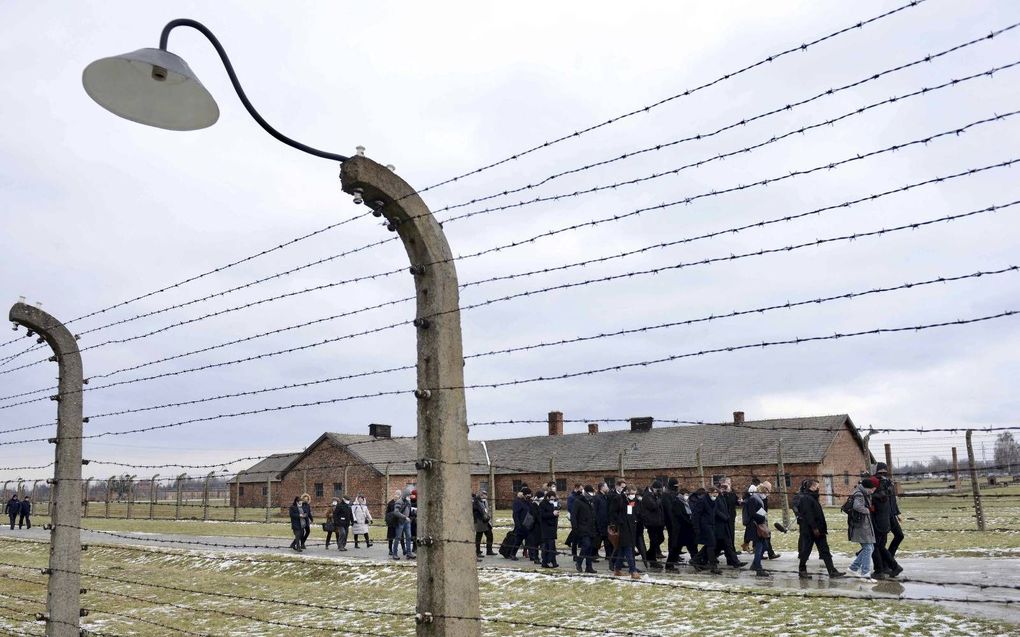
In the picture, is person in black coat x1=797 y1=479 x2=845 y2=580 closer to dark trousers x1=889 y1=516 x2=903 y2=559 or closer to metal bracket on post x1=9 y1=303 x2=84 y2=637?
dark trousers x1=889 y1=516 x2=903 y2=559

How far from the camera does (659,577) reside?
13.7 meters

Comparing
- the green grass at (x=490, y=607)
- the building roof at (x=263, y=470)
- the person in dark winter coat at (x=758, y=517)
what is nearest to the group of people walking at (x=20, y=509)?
the green grass at (x=490, y=607)

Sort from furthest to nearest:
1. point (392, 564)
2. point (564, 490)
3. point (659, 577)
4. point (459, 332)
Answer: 1. point (564, 490)
2. point (392, 564)
3. point (659, 577)
4. point (459, 332)

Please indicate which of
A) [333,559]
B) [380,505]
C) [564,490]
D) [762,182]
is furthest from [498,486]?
[762,182]

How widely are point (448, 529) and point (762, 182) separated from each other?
7.45ft

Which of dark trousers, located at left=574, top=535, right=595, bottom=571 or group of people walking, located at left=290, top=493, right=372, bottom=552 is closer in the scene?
dark trousers, located at left=574, top=535, right=595, bottom=571

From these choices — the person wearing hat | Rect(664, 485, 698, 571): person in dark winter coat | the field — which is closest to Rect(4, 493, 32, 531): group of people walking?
the field

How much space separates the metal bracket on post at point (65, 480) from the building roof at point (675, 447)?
34.0 meters

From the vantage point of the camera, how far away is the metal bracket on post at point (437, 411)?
13.8 feet

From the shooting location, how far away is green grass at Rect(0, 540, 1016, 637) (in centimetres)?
932

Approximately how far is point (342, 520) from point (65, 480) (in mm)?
14748

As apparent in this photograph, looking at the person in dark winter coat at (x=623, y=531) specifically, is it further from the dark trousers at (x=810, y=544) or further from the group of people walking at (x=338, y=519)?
the group of people walking at (x=338, y=519)

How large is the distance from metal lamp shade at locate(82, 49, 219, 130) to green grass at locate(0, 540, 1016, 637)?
3633mm

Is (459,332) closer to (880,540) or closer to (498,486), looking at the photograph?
(880,540)
